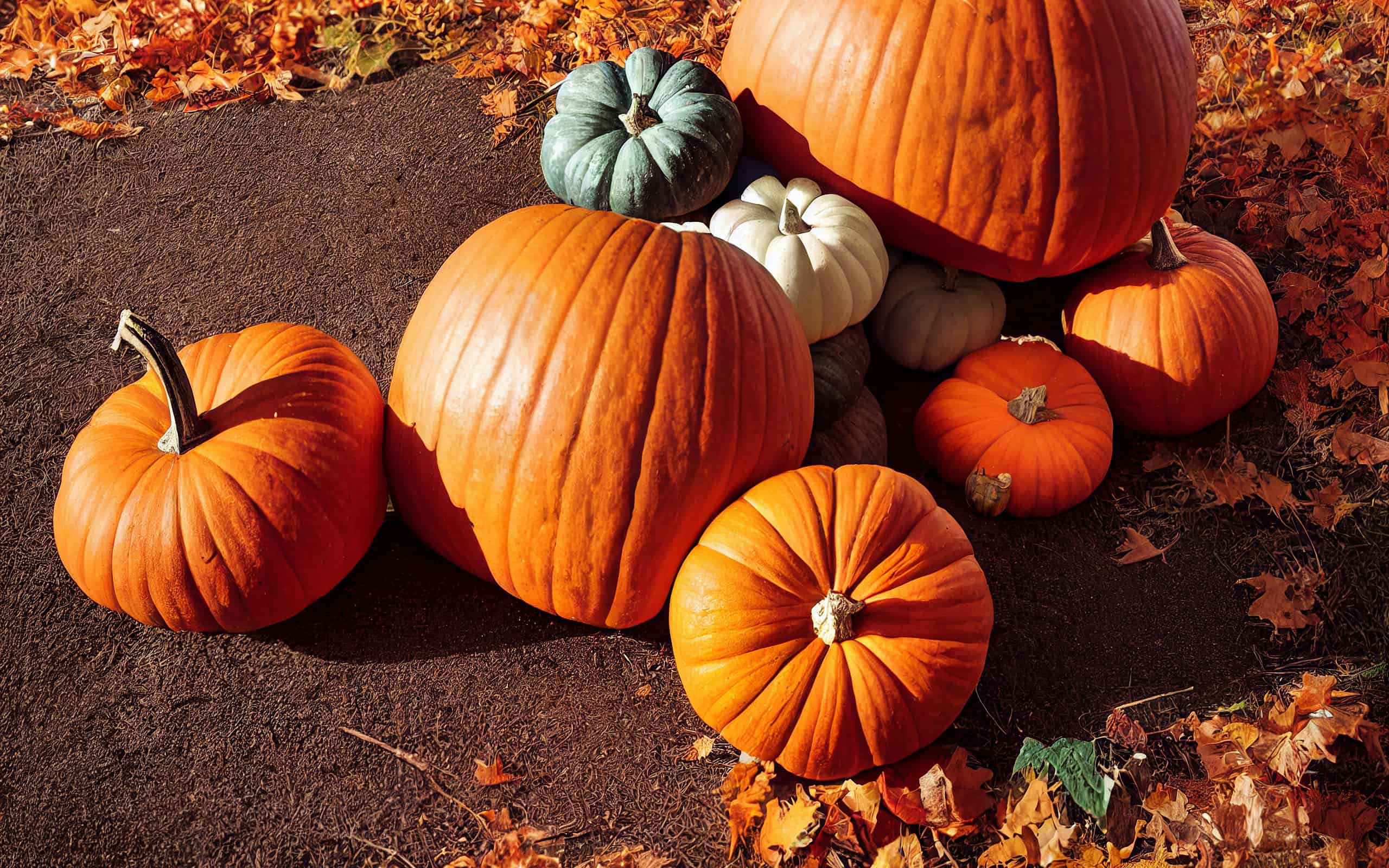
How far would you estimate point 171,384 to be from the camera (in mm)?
2832

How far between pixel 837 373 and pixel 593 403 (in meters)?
1.13

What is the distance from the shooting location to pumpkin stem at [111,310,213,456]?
9.14 ft

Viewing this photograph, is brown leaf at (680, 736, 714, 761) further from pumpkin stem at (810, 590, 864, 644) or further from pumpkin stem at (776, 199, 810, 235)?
pumpkin stem at (776, 199, 810, 235)

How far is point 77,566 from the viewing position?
9.64 ft

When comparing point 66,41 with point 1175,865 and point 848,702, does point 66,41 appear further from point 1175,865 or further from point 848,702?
point 1175,865

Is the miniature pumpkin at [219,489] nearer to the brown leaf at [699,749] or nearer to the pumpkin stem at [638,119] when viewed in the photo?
the brown leaf at [699,749]

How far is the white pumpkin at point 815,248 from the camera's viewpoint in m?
3.52

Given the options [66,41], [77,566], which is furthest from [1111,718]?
[66,41]

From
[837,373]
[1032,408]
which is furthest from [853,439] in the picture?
[1032,408]

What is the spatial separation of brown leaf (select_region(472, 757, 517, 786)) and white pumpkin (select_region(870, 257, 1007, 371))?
215cm

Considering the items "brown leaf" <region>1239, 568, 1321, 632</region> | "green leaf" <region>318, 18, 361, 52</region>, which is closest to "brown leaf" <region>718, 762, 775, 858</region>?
"brown leaf" <region>1239, 568, 1321, 632</region>

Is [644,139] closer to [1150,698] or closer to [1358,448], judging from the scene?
[1150,698]

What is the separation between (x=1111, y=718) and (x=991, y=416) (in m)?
1.10

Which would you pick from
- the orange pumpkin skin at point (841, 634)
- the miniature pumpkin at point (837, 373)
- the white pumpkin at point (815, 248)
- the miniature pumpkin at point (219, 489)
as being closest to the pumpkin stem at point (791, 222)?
the white pumpkin at point (815, 248)
